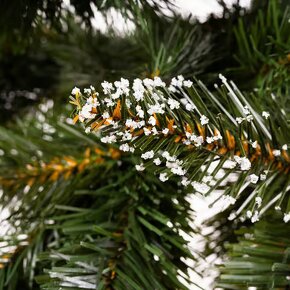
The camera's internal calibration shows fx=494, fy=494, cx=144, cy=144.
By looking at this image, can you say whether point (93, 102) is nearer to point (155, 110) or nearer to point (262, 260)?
point (155, 110)

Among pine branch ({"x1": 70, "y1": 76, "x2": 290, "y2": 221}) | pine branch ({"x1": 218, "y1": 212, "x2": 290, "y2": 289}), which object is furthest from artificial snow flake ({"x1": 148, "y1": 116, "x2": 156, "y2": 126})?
pine branch ({"x1": 218, "y1": 212, "x2": 290, "y2": 289})

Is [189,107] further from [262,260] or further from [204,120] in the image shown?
[262,260]

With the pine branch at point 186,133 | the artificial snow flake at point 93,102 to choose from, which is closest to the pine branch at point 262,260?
the pine branch at point 186,133

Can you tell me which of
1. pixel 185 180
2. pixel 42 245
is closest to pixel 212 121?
pixel 185 180

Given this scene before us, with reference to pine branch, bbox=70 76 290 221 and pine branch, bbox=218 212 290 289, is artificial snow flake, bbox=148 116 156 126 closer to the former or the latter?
pine branch, bbox=70 76 290 221

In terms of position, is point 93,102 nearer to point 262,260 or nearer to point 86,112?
point 86,112

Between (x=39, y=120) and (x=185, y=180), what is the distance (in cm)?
25

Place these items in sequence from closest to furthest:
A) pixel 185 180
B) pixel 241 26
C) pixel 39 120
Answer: pixel 185 180, pixel 241 26, pixel 39 120

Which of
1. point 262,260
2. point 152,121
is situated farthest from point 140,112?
point 262,260

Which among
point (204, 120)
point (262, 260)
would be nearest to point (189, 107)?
point (204, 120)

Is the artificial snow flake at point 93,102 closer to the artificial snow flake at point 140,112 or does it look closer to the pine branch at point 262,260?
the artificial snow flake at point 140,112

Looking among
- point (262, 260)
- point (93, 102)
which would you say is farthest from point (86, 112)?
point (262, 260)

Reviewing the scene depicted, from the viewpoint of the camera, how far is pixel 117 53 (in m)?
0.52

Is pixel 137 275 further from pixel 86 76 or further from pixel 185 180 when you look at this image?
pixel 86 76
